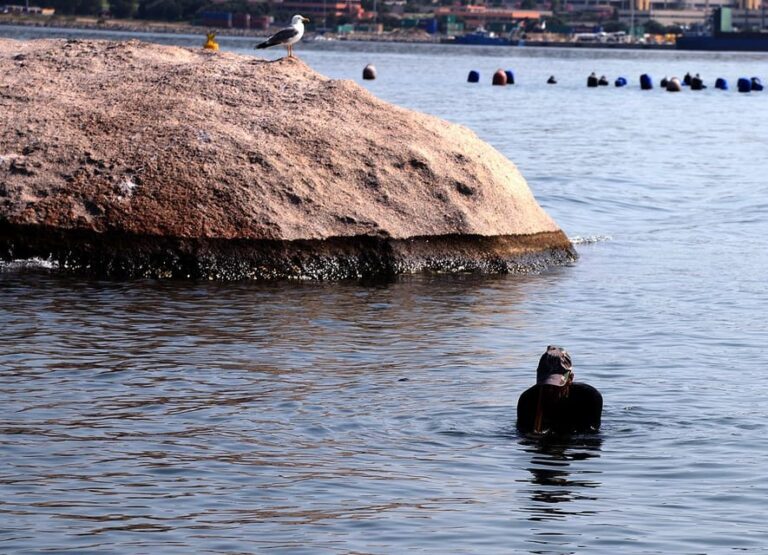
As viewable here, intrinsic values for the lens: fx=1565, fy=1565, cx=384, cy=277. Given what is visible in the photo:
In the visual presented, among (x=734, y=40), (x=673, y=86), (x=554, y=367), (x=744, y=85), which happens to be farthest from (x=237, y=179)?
(x=734, y=40)

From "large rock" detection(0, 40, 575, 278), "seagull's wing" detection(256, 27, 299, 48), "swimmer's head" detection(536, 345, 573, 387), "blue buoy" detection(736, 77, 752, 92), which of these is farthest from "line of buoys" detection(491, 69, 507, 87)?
"swimmer's head" detection(536, 345, 573, 387)

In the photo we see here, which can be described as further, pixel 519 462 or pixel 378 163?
pixel 378 163

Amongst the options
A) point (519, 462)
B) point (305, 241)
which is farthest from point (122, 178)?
point (519, 462)

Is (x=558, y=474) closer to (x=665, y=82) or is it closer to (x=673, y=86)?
(x=673, y=86)

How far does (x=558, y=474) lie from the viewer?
1010 cm

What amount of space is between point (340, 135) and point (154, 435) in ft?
25.6

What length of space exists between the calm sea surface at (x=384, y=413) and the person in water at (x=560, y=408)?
0.13 meters

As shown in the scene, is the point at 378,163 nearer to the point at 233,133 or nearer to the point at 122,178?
the point at 233,133

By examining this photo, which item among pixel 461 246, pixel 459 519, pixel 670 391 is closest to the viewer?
pixel 459 519

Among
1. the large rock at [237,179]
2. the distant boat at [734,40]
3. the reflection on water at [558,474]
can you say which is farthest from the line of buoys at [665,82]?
the distant boat at [734,40]

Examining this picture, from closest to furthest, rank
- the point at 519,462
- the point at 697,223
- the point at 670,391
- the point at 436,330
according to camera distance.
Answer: the point at 519,462 → the point at 670,391 → the point at 436,330 → the point at 697,223

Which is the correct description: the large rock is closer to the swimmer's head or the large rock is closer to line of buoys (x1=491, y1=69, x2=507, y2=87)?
the swimmer's head

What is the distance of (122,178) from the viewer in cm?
1675

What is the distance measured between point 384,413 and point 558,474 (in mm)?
1868
